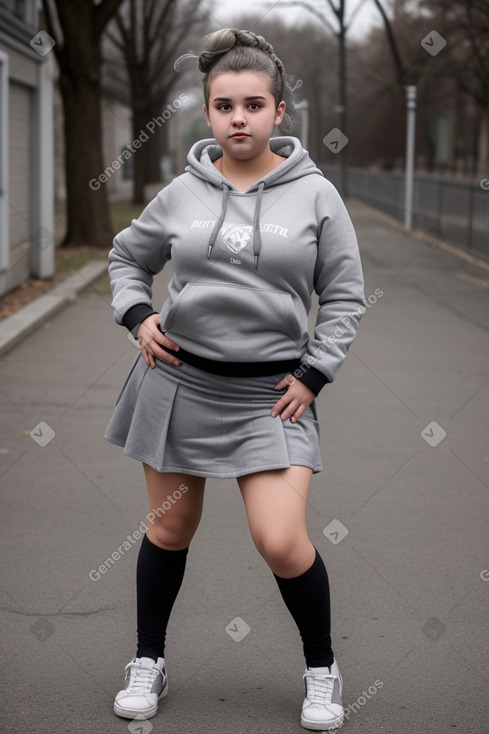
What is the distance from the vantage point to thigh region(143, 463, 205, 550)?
10.5 feet

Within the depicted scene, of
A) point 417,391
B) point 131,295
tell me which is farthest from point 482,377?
point 131,295

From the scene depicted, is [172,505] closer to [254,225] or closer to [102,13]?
[254,225]

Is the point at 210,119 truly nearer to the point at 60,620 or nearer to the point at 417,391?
the point at 60,620

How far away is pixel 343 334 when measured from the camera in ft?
10.1

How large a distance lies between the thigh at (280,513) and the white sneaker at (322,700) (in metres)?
0.38

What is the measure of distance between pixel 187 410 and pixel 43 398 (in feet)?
16.1

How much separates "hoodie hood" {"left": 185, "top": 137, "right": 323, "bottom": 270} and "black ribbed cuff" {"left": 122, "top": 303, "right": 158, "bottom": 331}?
31 centimetres

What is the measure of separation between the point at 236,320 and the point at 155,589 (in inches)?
33.4

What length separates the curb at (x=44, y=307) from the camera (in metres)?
10.3

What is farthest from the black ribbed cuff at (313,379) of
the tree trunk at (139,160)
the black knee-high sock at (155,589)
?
the tree trunk at (139,160)

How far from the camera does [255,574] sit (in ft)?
14.9
